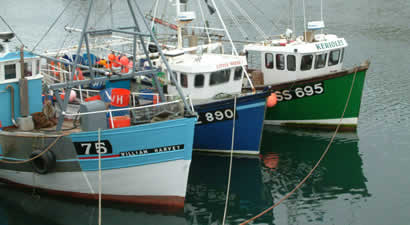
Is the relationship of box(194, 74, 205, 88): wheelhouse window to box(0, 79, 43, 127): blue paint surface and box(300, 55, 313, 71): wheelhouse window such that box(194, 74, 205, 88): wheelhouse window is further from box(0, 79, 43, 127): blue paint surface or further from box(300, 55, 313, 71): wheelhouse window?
box(0, 79, 43, 127): blue paint surface

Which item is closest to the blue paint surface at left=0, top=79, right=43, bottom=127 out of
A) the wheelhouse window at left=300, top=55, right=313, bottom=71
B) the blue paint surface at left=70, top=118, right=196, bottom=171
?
the blue paint surface at left=70, top=118, right=196, bottom=171

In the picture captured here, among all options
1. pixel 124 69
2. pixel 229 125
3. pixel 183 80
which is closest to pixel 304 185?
pixel 229 125

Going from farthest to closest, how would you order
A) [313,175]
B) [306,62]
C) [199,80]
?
[306,62]
[199,80]
[313,175]

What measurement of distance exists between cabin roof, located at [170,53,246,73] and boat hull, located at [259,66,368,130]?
9.74 ft

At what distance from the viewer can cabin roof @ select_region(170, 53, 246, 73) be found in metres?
17.5

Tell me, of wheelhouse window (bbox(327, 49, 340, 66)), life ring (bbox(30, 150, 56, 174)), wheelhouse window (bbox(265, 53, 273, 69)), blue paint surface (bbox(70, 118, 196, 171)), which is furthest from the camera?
wheelhouse window (bbox(265, 53, 273, 69))

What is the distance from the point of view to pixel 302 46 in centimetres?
2025

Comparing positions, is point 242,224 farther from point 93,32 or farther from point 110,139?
point 93,32

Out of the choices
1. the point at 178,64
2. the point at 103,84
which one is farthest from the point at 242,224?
the point at 103,84

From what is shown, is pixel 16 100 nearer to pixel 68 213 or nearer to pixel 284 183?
pixel 68 213

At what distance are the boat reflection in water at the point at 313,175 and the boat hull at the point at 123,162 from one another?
3171 millimetres

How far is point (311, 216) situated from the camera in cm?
1430

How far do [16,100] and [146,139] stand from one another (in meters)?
4.52

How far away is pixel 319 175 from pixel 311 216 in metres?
2.93
